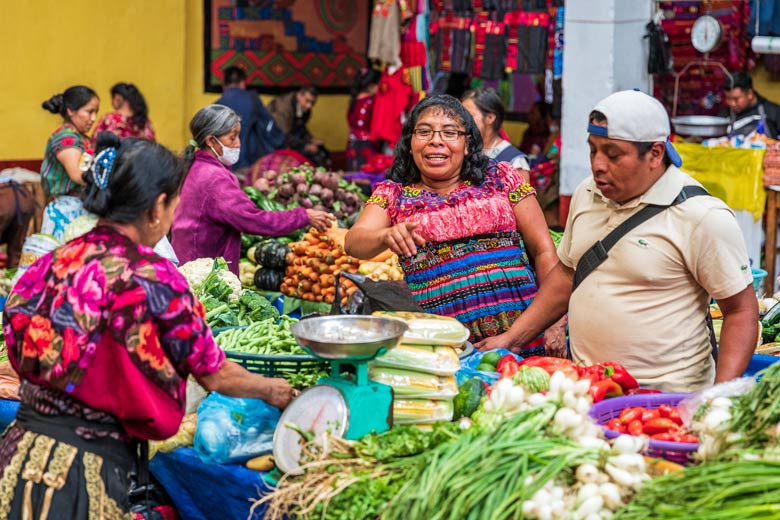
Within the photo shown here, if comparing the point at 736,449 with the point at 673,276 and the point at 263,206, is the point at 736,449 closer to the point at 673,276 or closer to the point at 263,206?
the point at 673,276

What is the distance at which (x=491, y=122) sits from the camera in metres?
6.50

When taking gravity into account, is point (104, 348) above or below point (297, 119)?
below

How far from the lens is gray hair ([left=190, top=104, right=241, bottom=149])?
5949 millimetres

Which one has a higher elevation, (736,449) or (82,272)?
(82,272)

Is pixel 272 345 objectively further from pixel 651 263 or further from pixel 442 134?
pixel 651 263

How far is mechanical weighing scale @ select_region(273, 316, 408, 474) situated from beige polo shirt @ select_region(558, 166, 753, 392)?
2.96ft

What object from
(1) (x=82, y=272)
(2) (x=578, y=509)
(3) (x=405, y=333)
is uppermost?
(1) (x=82, y=272)

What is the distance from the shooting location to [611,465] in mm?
2768

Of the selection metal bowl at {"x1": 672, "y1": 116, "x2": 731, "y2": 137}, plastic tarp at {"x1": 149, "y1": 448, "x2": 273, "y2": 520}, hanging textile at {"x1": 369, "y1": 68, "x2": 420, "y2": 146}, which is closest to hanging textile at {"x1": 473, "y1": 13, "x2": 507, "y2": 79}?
hanging textile at {"x1": 369, "y1": 68, "x2": 420, "y2": 146}

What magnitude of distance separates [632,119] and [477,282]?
50.4 inches

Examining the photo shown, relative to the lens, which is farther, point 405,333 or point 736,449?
point 405,333

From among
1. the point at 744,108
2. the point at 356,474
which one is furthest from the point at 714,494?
the point at 744,108

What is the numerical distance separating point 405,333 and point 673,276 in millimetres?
935

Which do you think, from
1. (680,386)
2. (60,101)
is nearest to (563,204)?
(60,101)
